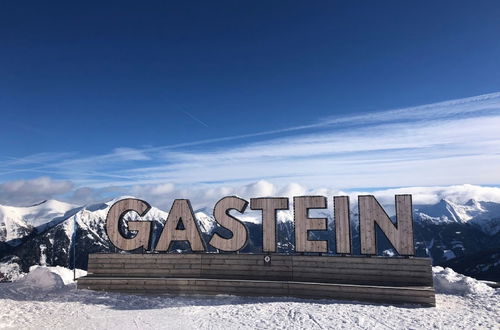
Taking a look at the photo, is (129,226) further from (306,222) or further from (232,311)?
(306,222)

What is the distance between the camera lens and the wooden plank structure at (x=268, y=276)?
2197cm

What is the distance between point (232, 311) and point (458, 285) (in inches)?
600

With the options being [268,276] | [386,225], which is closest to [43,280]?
[268,276]

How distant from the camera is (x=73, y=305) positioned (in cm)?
2150

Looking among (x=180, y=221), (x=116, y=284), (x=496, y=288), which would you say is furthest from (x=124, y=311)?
(x=496, y=288)

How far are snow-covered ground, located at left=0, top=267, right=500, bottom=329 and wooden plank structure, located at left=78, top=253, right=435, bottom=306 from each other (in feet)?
2.51

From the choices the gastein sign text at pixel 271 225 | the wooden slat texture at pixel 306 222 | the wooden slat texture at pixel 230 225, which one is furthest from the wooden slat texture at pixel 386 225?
the wooden slat texture at pixel 230 225

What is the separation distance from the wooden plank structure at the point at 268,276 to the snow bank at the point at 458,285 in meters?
3.87

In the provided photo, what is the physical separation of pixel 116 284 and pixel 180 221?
582cm

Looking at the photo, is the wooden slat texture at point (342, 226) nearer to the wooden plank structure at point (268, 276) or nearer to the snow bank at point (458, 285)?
the wooden plank structure at point (268, 276)

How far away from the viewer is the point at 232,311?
1981 cm

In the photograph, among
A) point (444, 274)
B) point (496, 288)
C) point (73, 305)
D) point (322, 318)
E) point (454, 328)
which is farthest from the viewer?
point (444, 274)

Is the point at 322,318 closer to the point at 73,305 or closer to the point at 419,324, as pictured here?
the point at 419,324

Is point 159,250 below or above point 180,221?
below
